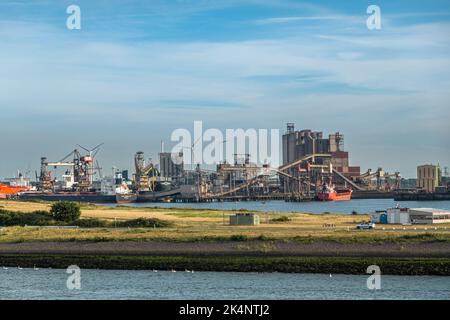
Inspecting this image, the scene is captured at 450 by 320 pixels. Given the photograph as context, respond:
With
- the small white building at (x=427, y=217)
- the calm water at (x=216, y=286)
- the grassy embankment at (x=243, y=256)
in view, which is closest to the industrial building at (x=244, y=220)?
the grassy embankment at (x=243, y=256)

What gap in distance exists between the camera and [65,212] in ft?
246

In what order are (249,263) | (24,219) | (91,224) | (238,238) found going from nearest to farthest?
(249,263) → (238,238) → (91,224) → (24,219)

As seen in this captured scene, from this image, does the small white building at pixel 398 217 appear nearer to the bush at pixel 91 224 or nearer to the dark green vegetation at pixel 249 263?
the dark green vegetation at pixel 249 263

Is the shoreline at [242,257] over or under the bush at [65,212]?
under

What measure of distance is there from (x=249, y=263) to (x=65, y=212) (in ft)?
111

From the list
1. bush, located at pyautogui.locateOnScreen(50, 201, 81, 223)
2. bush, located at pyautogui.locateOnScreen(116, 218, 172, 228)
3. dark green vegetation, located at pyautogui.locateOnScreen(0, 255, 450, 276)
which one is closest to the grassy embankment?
dark green vegetation, located at pyautogui.locateOnScreen(0, 255, 450, 276)

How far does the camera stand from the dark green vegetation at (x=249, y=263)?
42438 millimetres

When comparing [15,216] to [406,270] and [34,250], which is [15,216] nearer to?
[34,250]

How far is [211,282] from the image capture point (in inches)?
1612

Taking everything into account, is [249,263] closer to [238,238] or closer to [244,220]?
[238,238]

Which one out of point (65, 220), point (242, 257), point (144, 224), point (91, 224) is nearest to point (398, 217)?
point (144, 224)

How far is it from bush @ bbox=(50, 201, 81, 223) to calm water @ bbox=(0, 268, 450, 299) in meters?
29.1

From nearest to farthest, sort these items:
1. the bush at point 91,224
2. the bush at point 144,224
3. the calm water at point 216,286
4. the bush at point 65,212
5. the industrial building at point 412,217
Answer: the calm water at point 216,286, the bush at point 144,224, the industrial building at point 412,217, the bush at point 91,224, the bush at point 65,212

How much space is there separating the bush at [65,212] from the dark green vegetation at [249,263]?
2393 centimetres
